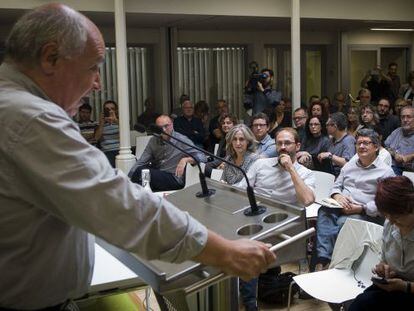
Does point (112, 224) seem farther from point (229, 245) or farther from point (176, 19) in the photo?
point (176, 19)

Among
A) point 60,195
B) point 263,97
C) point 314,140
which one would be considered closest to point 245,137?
point 314,140

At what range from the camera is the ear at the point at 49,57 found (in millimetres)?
1016

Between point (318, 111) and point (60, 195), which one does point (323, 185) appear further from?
point (60, 195)

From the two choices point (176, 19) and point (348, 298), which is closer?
point (348, 298)

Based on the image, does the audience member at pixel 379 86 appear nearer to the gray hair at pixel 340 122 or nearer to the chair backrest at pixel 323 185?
the gray hair at pixel 340 122

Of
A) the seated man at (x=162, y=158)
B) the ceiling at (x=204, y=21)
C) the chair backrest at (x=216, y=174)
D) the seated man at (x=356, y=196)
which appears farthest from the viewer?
the ceiling at (x=204, y=21)

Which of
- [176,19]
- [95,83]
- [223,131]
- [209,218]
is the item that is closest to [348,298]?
[209,218]

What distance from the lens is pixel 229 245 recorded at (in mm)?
1049

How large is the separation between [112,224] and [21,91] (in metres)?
0.32

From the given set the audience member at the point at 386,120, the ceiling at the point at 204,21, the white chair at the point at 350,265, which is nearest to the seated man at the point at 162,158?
the ceiling at the point at 204,21

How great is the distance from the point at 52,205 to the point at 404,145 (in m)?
4.77

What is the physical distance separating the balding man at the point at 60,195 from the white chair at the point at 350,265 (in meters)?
1.71

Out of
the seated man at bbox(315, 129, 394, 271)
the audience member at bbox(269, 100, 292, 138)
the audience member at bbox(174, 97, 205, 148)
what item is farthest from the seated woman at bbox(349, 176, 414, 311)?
the audience member at bbox(174, 97, 205, 148)

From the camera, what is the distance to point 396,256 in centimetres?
244
